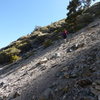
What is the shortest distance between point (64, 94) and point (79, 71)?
79.3 inches

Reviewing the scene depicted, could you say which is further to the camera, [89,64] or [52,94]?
[89,64]

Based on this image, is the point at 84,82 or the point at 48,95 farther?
the point at 48,95

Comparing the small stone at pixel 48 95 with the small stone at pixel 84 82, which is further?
the small stone at pixel 48 95

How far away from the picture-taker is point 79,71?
1147 cm

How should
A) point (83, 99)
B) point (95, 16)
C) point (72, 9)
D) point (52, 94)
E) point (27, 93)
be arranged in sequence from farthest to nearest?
point (72, 9)
point (95, 16)
point (27, 93)
point (52, 94)
point (83, 99)

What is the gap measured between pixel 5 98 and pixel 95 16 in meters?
22.3

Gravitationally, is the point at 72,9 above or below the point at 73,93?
above

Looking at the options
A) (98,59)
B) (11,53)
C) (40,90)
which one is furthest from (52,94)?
(11,53)

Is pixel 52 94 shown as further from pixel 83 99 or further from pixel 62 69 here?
pixel 62 69

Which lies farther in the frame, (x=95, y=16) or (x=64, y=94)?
(x=95, y=16)

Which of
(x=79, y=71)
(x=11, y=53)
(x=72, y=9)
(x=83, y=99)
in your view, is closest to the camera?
(x=83, y=99)

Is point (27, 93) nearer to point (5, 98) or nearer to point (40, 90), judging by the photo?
point (40, 90)

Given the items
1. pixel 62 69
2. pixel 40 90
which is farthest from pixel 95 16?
pixel 40 90

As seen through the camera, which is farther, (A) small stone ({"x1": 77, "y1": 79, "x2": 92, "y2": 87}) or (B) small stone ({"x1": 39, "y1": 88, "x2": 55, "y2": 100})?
(B) small stone ({"x1": 39, "y1": 88, "x2": 55, "y2": 100})
